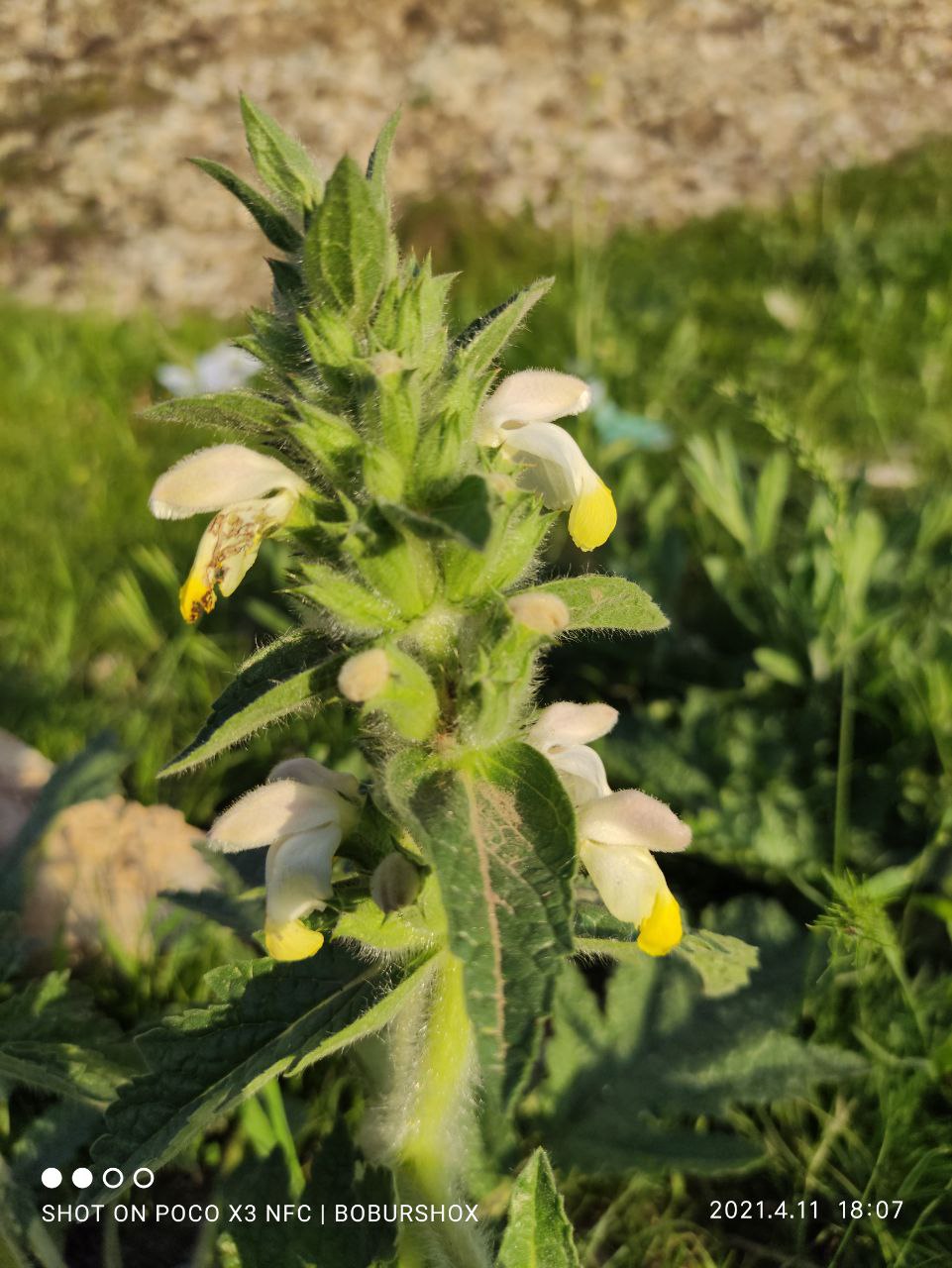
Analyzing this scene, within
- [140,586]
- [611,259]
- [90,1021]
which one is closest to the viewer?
[90,1021]

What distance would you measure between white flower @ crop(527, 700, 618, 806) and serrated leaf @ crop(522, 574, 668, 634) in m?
0.14

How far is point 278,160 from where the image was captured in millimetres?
1084

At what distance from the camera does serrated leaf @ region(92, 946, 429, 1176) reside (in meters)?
1.09

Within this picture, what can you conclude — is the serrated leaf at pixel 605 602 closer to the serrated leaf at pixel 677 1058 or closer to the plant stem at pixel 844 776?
the serrated leaf at pixel 677 1058

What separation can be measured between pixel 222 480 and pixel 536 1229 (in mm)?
788

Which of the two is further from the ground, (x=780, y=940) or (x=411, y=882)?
(x=411, y=882)

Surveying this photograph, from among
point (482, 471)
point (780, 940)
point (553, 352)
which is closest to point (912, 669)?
point (780, 940)

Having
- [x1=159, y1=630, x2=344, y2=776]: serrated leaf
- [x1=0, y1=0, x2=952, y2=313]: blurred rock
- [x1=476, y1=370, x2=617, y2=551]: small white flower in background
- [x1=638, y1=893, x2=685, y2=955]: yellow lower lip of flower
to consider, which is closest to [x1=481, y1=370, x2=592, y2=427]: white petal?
[x1=476, y1=370, x2=617, y2=551]: small white flower in background

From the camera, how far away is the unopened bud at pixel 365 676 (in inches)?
39.0

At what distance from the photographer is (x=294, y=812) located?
3.83 ft

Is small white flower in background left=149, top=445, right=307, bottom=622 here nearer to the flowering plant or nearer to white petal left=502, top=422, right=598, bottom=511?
the flowering plant

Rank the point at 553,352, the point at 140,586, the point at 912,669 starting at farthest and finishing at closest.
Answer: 1. the point at 553,352
2. the point at 140,586
3. the point at 912,669

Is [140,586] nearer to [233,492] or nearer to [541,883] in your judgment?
[233,492]

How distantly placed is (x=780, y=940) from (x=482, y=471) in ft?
3.32
